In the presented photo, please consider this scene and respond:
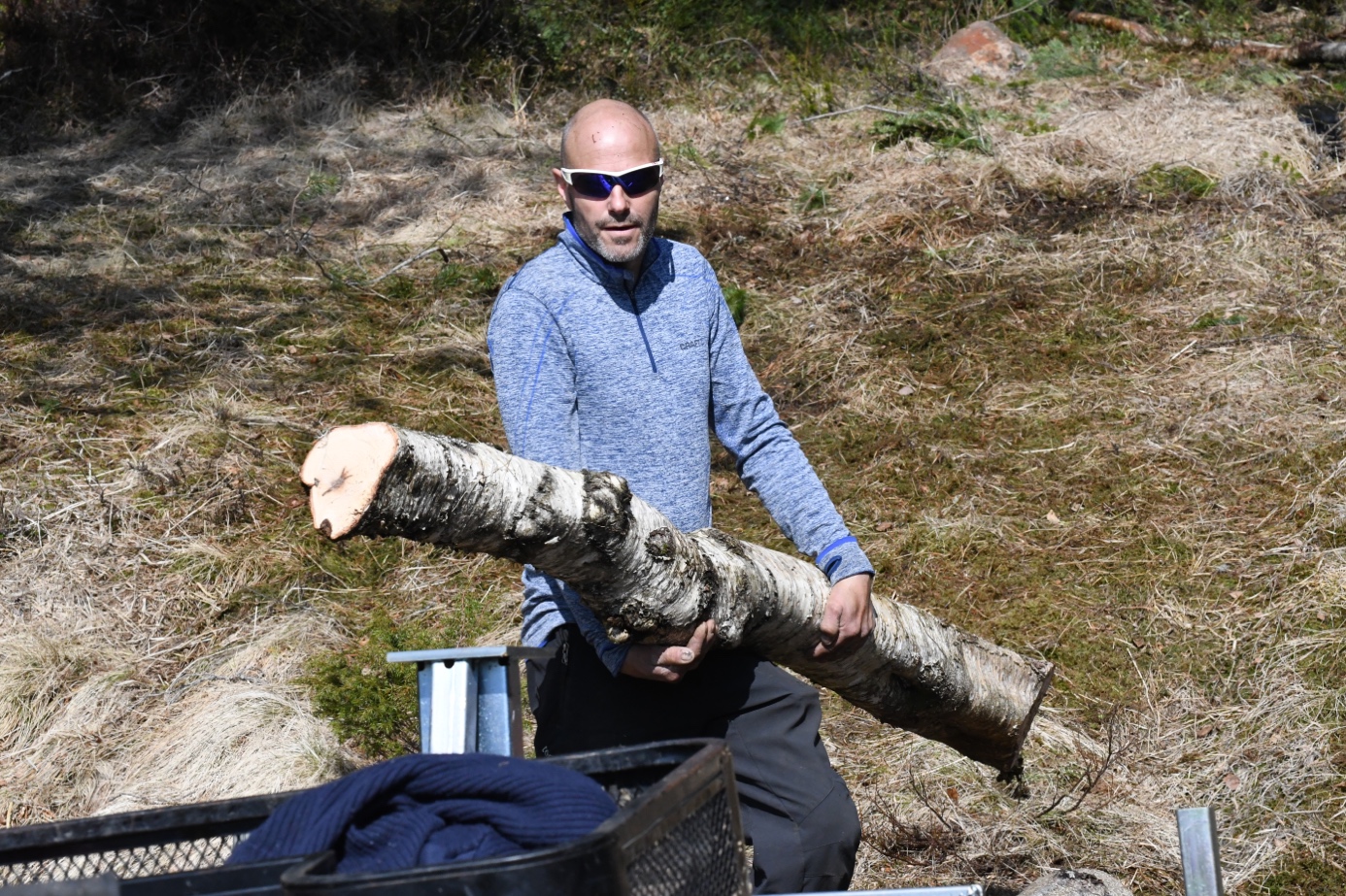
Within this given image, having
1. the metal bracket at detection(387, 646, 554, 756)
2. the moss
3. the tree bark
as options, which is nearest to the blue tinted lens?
the metal bracket at detection(387, 646, 554, 756)

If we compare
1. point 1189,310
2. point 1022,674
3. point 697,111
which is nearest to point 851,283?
point 1189,310

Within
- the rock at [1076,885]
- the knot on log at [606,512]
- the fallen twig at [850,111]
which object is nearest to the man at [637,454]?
the knot on log at [606,512]

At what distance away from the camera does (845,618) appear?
9.70ft

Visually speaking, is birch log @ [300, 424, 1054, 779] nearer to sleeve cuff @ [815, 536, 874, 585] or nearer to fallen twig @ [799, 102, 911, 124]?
sleeve cuff @ [815, 536, 874, 585]

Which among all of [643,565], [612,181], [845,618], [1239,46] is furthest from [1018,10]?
[643,565]

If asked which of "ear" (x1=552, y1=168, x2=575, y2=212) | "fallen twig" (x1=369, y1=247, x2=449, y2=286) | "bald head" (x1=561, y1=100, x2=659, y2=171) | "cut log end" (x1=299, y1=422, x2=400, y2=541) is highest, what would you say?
"bald head" (x1=561, y1=100, x2=659, y2=171)

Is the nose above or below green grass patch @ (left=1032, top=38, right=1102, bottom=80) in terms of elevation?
above

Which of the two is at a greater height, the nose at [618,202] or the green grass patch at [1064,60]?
the nose at [618,202]

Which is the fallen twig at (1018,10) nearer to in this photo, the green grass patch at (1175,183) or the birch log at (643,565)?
the green grass patch at (1175,183)

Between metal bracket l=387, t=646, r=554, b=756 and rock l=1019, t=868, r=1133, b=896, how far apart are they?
1.63m

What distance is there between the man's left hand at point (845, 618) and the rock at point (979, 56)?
7.20m

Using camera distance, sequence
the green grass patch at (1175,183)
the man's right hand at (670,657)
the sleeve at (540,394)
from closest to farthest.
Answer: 1. the man's right hand at (670,657)
2. the sleeve at (540,394)
3. the green grass patch at (1175,183)

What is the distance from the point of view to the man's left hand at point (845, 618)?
2945 mm

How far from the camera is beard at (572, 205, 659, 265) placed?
2934 millimetres
